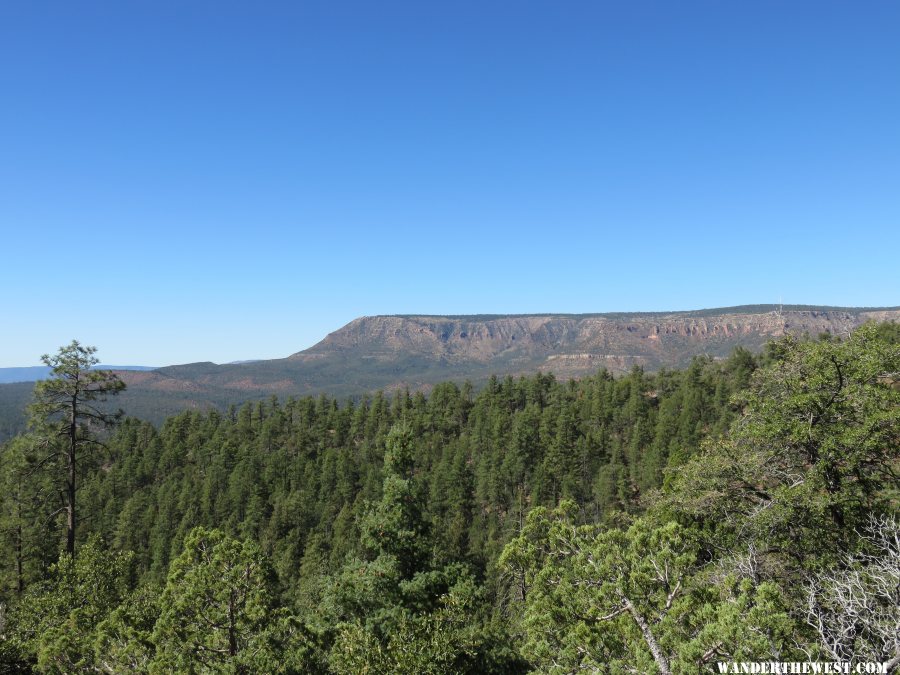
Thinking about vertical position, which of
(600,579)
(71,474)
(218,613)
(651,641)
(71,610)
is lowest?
(71,610)

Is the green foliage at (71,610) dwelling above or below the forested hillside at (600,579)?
below

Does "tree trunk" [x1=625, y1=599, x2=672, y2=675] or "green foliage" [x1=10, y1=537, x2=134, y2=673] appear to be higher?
"tree trunk" [x1=625, y1=599, x2=672, y2=675]

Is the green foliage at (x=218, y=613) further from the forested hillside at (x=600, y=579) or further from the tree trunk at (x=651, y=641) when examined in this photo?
the tree trunk at (x=651, y=641)

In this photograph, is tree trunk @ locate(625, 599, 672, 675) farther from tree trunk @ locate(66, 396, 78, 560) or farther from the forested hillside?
tree trunk @ locate(66, 396, 78, 560)

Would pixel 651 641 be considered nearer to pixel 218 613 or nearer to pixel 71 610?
pixel 218 613

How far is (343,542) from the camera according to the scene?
74.4 m

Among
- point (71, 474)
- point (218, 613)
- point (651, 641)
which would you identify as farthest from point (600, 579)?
point (71, 474)

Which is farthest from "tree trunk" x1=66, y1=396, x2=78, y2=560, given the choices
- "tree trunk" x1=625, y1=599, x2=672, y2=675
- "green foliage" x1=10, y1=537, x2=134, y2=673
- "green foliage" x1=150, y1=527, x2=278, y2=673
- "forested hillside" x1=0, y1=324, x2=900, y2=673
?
"tree trunk" x1=625, y1=599, x2=672, y2=675

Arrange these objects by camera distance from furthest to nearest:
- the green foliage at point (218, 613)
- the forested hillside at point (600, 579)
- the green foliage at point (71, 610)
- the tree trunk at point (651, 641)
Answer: the green foliage at point (71, 610)
the green foliage at point (218, 613)
the forested hillside at point (600, 579)
the tree trunk at point (651, 641)

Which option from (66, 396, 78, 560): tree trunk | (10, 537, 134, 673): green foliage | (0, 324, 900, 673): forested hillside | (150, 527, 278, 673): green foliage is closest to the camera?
(0, 324, 900, 673): forested hillside

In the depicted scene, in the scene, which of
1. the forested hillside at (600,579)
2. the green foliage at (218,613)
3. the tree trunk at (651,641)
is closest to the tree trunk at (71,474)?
the forested hillside at (600,579)

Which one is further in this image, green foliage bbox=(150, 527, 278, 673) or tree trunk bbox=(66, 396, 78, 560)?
tree trunk bbox=(66, 396, 78, 560)

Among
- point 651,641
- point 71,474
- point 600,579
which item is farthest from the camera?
point 71,474

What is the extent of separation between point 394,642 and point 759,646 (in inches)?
A: 303
